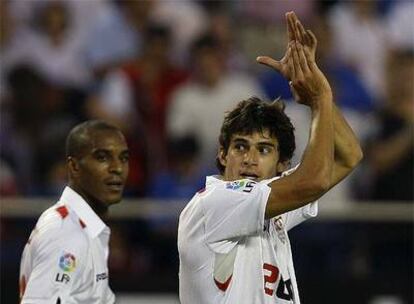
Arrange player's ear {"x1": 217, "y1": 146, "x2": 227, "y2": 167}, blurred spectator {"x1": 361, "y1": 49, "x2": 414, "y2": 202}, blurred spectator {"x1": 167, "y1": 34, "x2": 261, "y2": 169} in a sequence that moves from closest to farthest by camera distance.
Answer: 1. player's ear {"x1": 217, "y1": 146, "x2": 227, "y2": 167}
2. blurred spectator {"x1": 361, "y1": 49, "x2": 414, "y2": 202}
3. blurred spectator {"x1": 167, "y1": 34, "x2": 261, "y2": 169}

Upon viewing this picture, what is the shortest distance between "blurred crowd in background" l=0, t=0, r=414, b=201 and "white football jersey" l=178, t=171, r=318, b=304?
4642 millimetres

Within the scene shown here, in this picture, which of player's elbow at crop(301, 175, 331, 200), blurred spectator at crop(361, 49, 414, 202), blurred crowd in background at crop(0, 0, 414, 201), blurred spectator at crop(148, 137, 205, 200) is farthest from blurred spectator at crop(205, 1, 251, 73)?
player's elbow at crop(301, 175, 331, 200)

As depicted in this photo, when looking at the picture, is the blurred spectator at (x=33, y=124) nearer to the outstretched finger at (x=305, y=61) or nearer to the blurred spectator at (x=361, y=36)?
the blurred spectator at (x=361, y=36)

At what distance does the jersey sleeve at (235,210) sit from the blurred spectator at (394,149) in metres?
5.36

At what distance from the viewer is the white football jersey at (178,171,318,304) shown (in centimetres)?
556

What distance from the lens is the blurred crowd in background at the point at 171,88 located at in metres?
10.9

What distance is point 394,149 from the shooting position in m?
10.8

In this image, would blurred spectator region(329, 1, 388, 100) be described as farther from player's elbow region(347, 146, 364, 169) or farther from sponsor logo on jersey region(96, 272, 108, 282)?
player's elbow region(347, 146, 364, 169)

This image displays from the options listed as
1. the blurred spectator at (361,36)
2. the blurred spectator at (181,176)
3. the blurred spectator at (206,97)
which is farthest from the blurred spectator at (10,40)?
the blurred spectator at (361,36)

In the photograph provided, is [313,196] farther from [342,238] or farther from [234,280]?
[342,238]

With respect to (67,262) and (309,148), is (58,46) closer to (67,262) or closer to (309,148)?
(67,262)

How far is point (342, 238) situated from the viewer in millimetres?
10812

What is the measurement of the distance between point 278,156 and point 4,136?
602cm

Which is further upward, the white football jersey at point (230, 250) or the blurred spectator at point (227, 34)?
the blurred spectator at point (227, 34)
